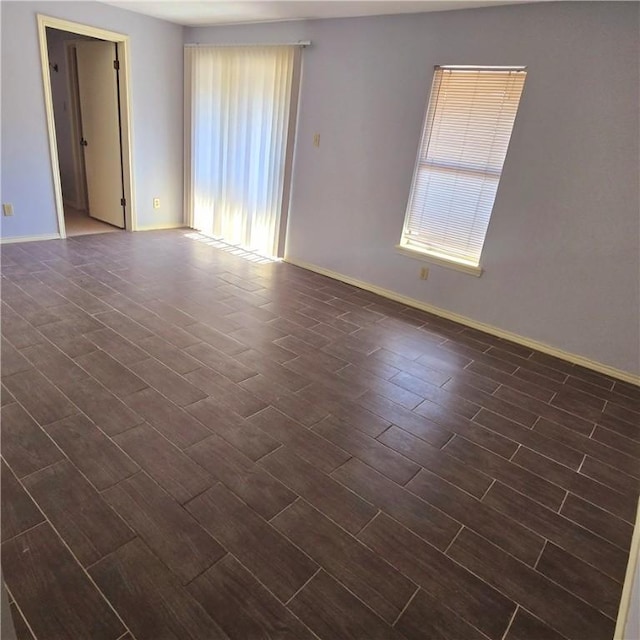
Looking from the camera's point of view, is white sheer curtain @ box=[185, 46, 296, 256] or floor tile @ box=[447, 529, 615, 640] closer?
floor tile @ box=[447, 529, 615, 640]

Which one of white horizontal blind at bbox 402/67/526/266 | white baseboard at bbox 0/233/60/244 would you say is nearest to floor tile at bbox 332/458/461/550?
white horizontal blind at bbox 402/67/526/266

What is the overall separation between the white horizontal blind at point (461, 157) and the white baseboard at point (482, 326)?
0.50 meters

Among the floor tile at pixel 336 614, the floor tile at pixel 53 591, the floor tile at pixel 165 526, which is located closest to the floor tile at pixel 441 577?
the floor tile at pixel 336 614

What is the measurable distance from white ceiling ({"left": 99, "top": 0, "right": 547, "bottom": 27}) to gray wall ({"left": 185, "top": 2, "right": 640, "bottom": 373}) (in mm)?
110

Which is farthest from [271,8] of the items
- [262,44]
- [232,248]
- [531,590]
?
[531,590]

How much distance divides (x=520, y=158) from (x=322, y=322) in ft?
6.39

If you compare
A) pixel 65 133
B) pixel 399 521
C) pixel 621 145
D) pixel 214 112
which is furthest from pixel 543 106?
pixel 65 133

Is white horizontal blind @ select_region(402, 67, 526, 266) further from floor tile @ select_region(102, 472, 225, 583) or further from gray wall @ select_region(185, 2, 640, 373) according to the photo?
floor tile @ select_region(102, 472, 225, 583)

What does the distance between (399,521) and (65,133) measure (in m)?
6.61

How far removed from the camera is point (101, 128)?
525cm

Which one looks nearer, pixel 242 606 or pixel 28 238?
pixel 242 606

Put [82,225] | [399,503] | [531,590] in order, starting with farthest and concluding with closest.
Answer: [82,225] → [399,503] → [531,590]

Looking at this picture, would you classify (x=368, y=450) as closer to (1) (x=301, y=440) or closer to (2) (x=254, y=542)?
(1) (x=301, y=440)

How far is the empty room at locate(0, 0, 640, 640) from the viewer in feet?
4.88
